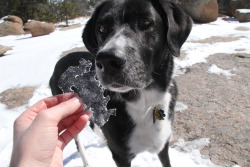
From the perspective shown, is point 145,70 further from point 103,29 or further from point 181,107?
point 181,107

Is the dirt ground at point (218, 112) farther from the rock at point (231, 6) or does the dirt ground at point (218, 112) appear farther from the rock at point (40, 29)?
the rock at point (231, 6)

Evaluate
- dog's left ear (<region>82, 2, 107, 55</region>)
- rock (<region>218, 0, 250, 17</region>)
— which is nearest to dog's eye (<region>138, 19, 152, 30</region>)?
dog's left ear (<region>82, 2, 107, 55</region>)

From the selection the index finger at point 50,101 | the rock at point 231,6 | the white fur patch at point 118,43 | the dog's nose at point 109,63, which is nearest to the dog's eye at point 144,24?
the white fur patch at point 118,43

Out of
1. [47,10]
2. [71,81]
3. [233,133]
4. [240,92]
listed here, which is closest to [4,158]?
[71,81]

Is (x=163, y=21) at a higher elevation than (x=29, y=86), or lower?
higher

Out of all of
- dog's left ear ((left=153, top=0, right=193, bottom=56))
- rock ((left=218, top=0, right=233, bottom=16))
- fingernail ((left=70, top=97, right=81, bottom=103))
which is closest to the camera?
fingernail ((left=70, top=97, right=81, bottom=103))

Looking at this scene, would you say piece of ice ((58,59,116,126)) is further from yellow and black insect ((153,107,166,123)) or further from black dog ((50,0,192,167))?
yellow and black insect ((153,107,166,123))

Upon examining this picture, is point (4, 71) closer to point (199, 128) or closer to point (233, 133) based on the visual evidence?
point (199, 128)
